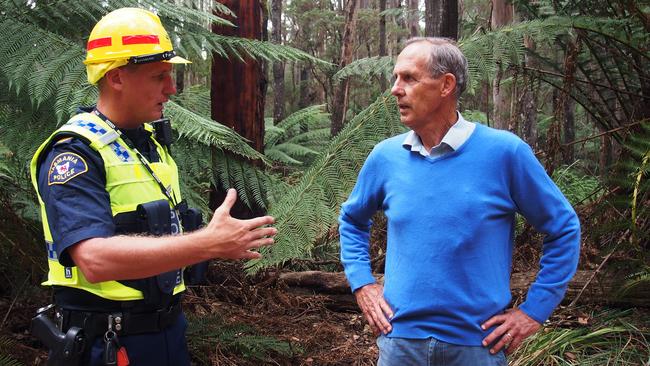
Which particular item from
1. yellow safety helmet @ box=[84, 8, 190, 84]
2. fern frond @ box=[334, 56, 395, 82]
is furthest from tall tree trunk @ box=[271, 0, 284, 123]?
yellow safety helmet @ box=[84, 8, 190, 84]

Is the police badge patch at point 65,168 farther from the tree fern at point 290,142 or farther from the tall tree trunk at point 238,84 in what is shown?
the tree fern at point 290,142

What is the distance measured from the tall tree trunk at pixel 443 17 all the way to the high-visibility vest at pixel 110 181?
132 inches

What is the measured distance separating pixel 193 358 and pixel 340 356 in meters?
0.91

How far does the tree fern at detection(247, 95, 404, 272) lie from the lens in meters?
3.15

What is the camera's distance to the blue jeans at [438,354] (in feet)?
6.91

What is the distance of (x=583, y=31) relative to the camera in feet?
12.5

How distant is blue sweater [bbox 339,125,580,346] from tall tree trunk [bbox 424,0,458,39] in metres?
2.92

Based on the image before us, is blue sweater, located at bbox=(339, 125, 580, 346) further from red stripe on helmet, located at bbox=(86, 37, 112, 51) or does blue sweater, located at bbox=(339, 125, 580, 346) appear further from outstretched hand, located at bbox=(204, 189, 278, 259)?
red stripe on helmet, located at bbox=(86, 37, 112, 51)

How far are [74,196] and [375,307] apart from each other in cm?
108

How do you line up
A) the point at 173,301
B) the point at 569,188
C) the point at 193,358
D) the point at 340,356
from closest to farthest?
the point at 173,301 → the point at 193,358 → the point at 340,356 → the point at 569,188

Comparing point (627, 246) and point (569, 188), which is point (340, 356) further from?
point (569, 188)

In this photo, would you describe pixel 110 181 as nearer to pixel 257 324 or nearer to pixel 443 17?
pixel 257 324

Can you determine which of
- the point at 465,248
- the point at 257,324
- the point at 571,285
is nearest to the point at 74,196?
the point at 465,248

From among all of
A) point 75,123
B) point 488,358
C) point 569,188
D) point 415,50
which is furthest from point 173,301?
point 569,188
